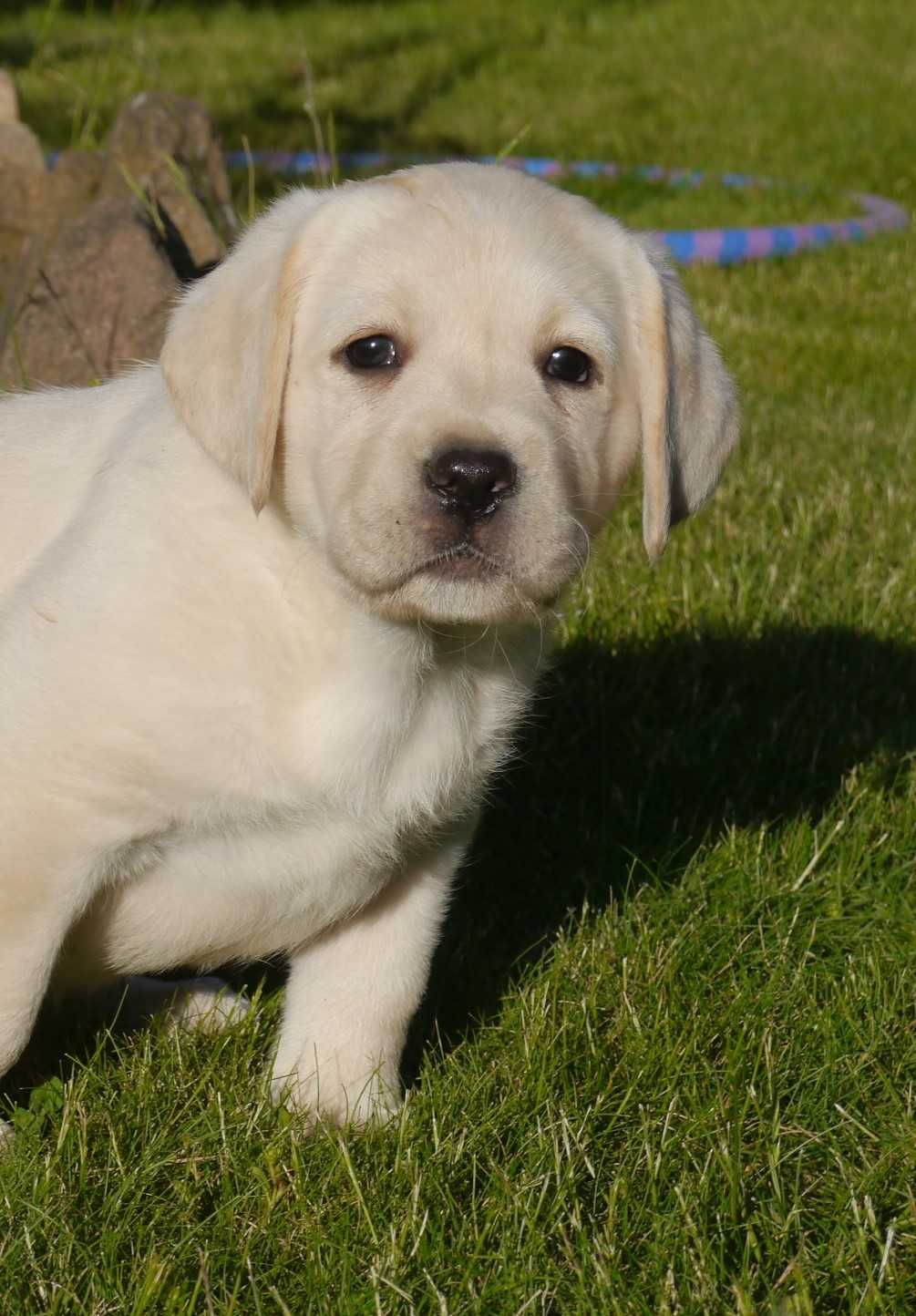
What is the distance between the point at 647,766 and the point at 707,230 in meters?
6.95

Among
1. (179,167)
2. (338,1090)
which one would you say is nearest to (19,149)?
(179,167)

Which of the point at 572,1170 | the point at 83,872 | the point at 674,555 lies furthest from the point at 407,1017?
the point at 674,555

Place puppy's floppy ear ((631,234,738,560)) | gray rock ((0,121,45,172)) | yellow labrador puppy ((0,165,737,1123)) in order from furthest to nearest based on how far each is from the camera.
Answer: gray rock ((0,121,45,172)), puppy's floppy ear ((631,234,738,560)), yellow labrador puppy ((0,165,737,1123))

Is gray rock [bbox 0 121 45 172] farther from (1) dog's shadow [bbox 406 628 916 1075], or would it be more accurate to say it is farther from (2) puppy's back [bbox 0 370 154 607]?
(2) puppy's back [bbox 0 370 154 607]

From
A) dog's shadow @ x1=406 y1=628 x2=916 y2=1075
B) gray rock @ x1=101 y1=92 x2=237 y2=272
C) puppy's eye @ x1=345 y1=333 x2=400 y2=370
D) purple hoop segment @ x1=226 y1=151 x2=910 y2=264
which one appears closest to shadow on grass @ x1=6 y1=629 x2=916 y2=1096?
dog's shadow @ x1=406 y1=628 x2=916 y2=1075

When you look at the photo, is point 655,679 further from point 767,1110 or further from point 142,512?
point 142,512

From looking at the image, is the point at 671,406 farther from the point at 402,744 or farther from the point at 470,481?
the point at 402,744

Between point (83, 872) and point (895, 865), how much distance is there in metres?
1.99

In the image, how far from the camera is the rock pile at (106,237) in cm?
515

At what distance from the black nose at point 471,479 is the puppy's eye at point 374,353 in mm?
288

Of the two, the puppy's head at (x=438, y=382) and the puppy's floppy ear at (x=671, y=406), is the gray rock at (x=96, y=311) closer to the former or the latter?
the puppy's head at (x=438, y=382)

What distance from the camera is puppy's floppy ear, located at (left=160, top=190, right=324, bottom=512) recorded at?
102 inches

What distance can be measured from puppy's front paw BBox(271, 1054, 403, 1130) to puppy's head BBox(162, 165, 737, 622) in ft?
3.15

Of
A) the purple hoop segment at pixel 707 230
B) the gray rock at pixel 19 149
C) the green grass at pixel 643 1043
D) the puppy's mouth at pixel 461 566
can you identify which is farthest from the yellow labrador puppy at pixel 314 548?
the purple hoop segment at pixel 707 230
